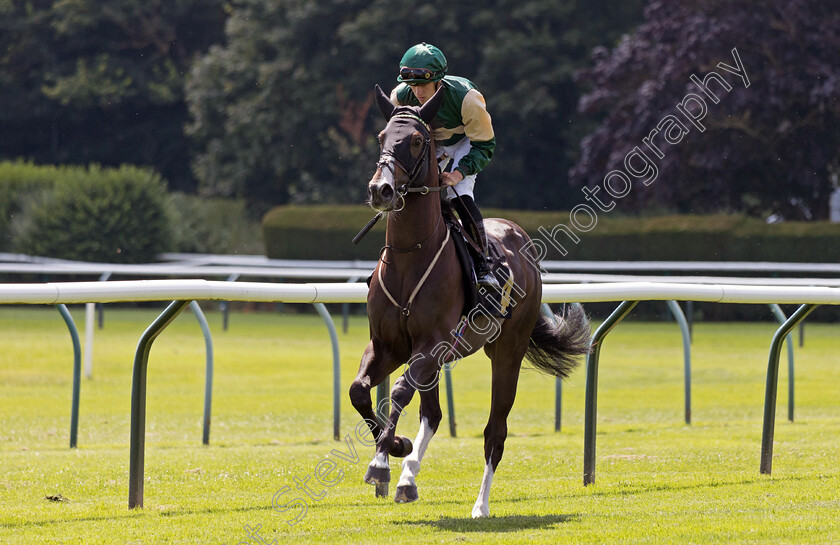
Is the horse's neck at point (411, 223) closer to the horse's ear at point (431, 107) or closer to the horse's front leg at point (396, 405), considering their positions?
the horse's ear at point (431, 107)

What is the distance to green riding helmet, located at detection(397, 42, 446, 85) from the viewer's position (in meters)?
5.41

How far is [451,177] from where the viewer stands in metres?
5.41

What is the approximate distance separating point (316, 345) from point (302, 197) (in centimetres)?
1494

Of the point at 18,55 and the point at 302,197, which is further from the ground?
the point at 18,55

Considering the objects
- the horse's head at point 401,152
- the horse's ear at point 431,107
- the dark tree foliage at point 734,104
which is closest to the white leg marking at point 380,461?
the horse's head at point 401,152

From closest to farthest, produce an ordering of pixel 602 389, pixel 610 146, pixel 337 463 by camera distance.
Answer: pixel 337 463
pixel 602 389
pixel 610 146

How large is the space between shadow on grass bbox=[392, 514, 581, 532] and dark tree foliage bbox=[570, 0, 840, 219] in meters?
18.2

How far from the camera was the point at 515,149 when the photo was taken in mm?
29469

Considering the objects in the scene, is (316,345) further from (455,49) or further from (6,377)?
(455,49)

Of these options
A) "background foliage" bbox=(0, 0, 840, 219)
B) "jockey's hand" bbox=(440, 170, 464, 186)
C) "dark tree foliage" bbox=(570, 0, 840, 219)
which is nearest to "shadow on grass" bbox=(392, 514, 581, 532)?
"jockey's hand" bbox=(440, 170, 464, 186)

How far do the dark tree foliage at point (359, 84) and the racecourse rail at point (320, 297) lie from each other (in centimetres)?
2182

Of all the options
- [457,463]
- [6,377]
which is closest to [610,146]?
[6,377]

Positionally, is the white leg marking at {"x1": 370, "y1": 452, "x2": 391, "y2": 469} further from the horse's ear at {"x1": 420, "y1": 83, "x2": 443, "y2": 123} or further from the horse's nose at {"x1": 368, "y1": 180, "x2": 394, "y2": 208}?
the horse's ear at {"x1": 420, "y1": 83, "x2": 443, "y2": 123}

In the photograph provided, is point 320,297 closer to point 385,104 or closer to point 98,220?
point 385,104
